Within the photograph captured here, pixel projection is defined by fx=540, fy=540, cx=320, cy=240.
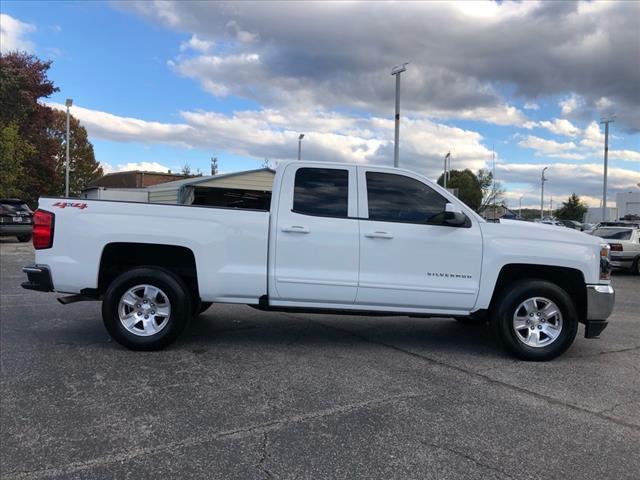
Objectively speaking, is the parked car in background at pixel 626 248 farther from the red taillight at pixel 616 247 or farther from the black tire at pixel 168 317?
the black tire at pixel 168 317

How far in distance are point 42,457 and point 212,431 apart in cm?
107

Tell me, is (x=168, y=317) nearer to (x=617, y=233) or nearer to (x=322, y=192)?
(x=322, y=192)

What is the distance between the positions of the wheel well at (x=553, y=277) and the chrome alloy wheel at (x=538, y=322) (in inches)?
12.0

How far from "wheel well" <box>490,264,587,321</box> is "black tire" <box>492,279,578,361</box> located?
0.22 m

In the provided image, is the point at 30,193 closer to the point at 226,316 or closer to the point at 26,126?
the point at 26,126

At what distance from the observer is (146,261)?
19.5 feet

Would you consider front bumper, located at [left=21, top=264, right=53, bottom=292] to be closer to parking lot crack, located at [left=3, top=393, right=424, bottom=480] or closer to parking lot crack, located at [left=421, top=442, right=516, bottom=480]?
parking lot crack, located at [left=3, top=393, right=424, bottom=480]

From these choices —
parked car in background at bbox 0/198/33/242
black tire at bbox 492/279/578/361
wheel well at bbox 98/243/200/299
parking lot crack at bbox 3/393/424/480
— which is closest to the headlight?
black tire at bbox 492/279/578/361

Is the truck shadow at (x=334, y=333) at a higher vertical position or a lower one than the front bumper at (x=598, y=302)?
lower

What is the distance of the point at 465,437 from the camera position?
3.78 metres

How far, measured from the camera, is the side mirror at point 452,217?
5535 mm

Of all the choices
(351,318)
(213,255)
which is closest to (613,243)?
(351,318)

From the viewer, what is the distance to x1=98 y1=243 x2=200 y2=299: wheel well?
5.80m

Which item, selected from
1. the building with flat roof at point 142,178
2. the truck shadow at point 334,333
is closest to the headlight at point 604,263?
the truck shadow at point 334,333
